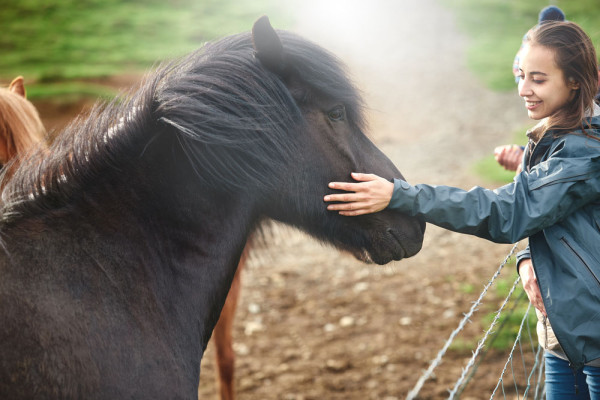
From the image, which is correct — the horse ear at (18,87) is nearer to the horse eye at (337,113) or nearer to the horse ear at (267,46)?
the horse ear at (267,46)

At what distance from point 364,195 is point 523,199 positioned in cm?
58

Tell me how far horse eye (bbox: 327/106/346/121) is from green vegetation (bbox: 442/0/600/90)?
47.9 ft

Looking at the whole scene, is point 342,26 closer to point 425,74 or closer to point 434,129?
point 425,74

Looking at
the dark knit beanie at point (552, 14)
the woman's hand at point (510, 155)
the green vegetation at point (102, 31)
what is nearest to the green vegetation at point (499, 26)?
the green vegetation at point (102, 31)

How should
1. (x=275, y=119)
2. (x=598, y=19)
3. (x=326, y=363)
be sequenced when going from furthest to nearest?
(x=598, y=19), (x=326, y=363), (x=275, y=119)

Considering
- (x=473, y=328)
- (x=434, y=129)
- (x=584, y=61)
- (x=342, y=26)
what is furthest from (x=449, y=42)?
(x=584, y=61)

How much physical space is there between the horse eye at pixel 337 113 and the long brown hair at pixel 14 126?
5.95 ft

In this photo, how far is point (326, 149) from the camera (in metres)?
2.02

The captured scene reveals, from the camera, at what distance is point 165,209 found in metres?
1.83

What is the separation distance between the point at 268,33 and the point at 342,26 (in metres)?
27.1

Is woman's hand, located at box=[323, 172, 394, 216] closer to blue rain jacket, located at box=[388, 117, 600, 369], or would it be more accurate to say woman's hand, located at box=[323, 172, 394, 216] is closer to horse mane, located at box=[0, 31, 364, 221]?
blue rain jacket, located at box=[388, 117, 600, 369]

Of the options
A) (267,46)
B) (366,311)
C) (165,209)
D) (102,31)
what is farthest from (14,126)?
(102,31)

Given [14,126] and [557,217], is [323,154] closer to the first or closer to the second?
[557,217]

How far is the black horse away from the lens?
1.56 meters
